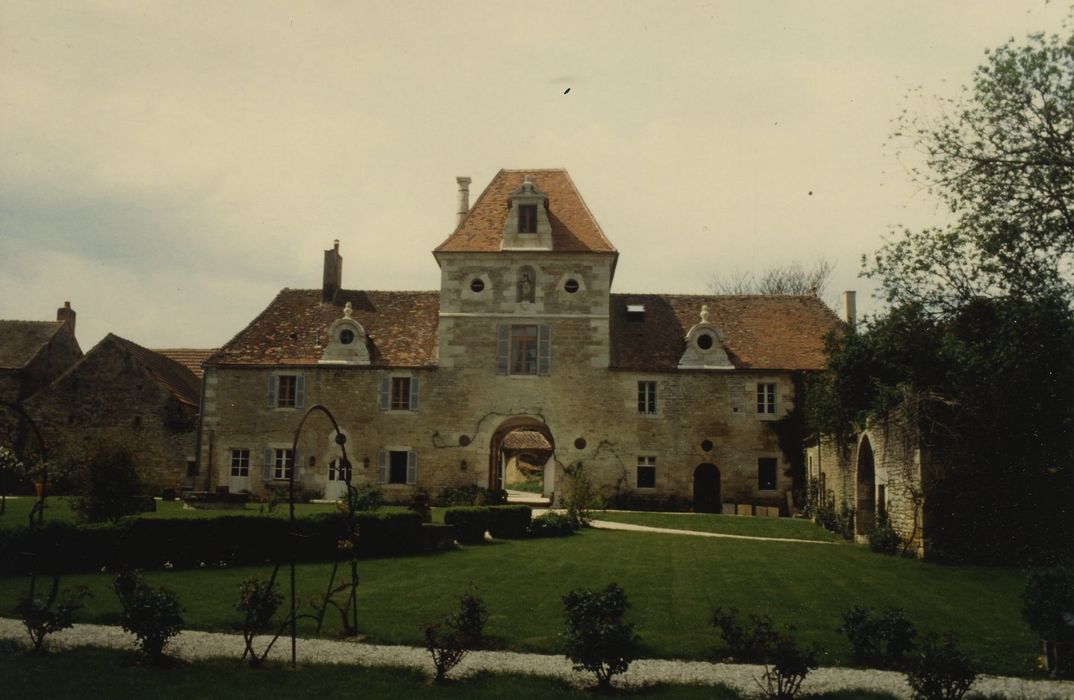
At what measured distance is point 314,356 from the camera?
32938mm

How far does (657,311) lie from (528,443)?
1519cm

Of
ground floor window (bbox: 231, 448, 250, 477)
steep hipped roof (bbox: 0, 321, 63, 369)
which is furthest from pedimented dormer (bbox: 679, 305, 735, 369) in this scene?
steep hipped roof (bbox: 0, 321, 63, 369)

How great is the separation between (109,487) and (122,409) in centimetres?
1494

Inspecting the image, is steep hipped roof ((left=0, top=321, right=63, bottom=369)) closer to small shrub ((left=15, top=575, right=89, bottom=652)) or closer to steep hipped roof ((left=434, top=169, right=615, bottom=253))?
steep hipped roof ((left=434, top=169, right=615, bottom=253))

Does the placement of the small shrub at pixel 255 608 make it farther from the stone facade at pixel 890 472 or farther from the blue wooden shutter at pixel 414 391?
the blue wooden shutter at pixel 414 391

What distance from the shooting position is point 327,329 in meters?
33.5

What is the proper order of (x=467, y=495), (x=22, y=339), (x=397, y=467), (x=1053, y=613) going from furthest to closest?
(x=22, y=339) < (x=397, y=467) < (x=467, y=495) < (x=1053, y=613)

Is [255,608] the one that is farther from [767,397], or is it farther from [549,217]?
[549,217]

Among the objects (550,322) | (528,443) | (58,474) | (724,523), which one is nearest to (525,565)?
(724,523)

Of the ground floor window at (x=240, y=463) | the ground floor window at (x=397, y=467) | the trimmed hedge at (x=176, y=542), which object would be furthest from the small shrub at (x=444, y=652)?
A: the ground floor window at (x=240, y=463)

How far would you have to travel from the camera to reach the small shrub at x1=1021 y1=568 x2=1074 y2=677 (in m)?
9.60

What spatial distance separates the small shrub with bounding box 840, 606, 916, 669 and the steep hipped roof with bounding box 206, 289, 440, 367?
78.3 ft

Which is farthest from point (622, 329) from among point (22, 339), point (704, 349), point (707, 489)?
point (22, 339)

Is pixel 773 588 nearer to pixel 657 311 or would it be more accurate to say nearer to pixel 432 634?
pixel 432 634
